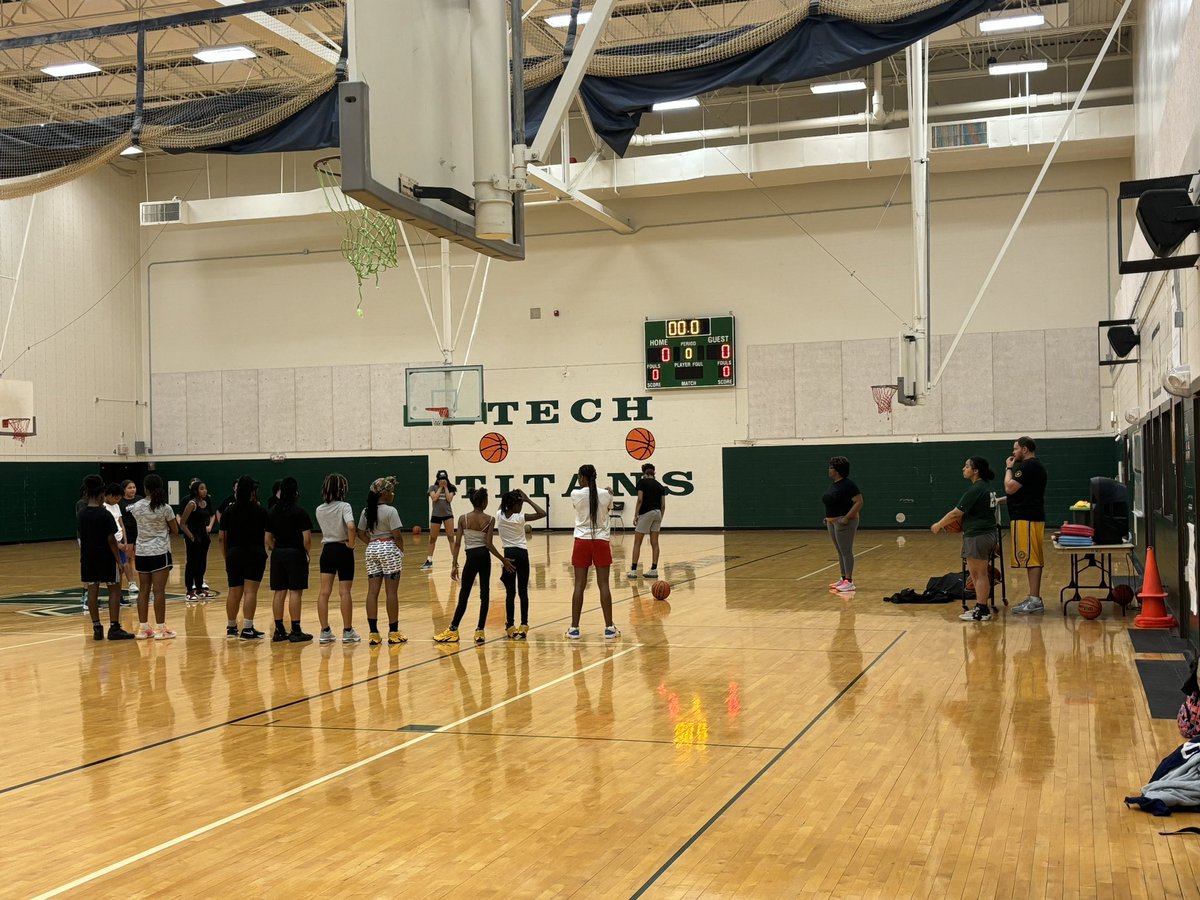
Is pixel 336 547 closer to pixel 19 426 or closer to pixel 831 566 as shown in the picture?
pixel 831 566

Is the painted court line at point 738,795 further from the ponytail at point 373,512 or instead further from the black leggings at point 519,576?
the ponytail at point 373,512

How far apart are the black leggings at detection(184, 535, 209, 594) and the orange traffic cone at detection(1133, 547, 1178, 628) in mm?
11284

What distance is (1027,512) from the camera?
12.8 m

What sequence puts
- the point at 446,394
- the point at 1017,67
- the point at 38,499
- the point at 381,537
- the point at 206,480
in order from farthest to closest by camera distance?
the point at 206,480
the point at 38,499
the point at 446,394
the point at 1017,67
the point at 381,537

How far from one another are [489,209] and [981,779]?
3889 mm

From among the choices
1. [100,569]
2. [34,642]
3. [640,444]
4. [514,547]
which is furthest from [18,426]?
[514,547]

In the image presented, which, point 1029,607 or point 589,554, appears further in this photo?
point 1029,607

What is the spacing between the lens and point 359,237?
77.7 ft

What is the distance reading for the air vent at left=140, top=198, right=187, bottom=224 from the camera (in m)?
29.0

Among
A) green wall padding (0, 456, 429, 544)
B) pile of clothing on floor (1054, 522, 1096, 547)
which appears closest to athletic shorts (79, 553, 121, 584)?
pile of clothing on floor (1054, 522, 1096, 547)

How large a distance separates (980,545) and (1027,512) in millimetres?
1038

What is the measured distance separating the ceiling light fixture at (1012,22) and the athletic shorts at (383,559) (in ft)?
50.9

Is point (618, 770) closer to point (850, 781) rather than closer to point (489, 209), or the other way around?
point (850, 781)

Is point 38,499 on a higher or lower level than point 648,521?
higher
